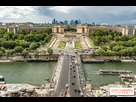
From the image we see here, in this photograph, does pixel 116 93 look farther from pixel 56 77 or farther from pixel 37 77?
pixel 37 77

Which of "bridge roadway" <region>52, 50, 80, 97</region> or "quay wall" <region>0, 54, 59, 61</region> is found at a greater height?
"quay wall" <region>0, 54, 59, 61</region>

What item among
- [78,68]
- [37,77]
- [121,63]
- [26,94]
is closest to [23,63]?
[37,77]

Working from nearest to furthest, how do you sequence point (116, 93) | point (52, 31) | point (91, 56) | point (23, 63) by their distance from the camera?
point (116, 93), point (23, 63), point (91, 56), point (52, 31)

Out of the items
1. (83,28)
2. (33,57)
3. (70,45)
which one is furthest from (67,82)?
(83,28)

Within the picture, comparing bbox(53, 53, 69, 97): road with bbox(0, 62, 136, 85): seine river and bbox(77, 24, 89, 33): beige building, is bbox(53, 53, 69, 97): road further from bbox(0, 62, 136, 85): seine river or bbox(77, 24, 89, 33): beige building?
bbox(77, 24, 89, 33): beige building

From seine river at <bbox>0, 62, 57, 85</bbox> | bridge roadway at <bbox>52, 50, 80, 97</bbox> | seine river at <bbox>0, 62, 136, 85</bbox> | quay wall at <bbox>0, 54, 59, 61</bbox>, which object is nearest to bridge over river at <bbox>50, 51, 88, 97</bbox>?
bridge roadway at <bbox>52, 50, 80, 97</bbox>

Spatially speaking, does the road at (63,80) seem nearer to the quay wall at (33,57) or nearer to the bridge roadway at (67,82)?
the bridge roadway at (67,82)

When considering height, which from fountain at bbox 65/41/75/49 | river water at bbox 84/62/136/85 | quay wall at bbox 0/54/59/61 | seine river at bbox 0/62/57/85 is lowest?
river water at bbox 84/62/136/85

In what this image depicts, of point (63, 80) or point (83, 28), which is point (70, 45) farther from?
point (63, 80)

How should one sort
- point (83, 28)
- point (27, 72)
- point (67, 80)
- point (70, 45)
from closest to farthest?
point (67, 80) → point (27, 72) → point (70, 45) → point (83, 28)
